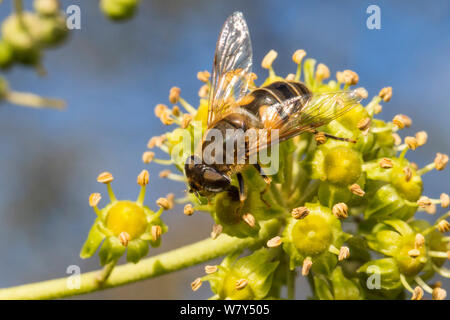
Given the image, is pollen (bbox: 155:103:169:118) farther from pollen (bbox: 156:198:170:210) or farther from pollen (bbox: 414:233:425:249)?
pollen (bbox: 414:233:425:249)


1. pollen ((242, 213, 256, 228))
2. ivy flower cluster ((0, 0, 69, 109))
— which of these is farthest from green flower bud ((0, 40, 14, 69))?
pollen ((242, 213, 256, 228))

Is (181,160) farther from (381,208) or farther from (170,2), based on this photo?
(170,2)

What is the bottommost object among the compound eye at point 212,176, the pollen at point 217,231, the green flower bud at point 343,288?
the green flower bud at point 343,288

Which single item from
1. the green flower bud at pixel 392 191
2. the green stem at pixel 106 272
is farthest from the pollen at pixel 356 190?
the green stem at pixel 106 272

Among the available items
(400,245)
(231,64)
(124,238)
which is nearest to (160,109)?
(231,64)

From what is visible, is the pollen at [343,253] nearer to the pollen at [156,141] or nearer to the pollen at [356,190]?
the pollen at [356,190]

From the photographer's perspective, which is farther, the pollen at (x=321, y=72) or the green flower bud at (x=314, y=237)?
the pollen at (x=321, y=72)

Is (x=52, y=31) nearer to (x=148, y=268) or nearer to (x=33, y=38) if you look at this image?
(x=33, y=38)

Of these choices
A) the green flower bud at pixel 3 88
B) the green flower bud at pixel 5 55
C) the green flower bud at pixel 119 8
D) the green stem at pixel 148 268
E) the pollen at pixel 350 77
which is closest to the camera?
the green flower bud at pixel 3 88
